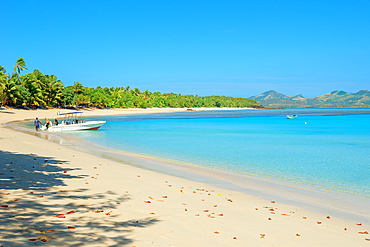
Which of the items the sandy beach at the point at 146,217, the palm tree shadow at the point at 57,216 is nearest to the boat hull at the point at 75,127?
the sandy beach at the point at 146,217

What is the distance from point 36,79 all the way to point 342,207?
107 meters

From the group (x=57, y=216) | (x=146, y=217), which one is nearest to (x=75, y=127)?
(x=57, y=216)

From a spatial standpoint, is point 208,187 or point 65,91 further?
point 65,91

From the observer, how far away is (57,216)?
7109mm

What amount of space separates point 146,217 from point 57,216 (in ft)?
7.05

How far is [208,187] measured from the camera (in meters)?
12.5

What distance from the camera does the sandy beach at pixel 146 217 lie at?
20.4ft

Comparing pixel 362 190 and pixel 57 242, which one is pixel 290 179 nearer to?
pixel 362 190

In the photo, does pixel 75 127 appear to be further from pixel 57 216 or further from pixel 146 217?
pixel 146 217

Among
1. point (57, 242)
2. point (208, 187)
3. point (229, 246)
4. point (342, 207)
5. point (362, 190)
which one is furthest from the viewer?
point (362, 190)

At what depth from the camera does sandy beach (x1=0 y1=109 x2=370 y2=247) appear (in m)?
6.22

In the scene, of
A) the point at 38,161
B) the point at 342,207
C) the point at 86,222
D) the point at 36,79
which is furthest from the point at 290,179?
the point at 36,79

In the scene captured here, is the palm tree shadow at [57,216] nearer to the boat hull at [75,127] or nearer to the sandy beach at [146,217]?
the sandy beach at [146,217]

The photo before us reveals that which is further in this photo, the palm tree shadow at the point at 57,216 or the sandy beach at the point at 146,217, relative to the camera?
the sandy beach at the point at 146,217
